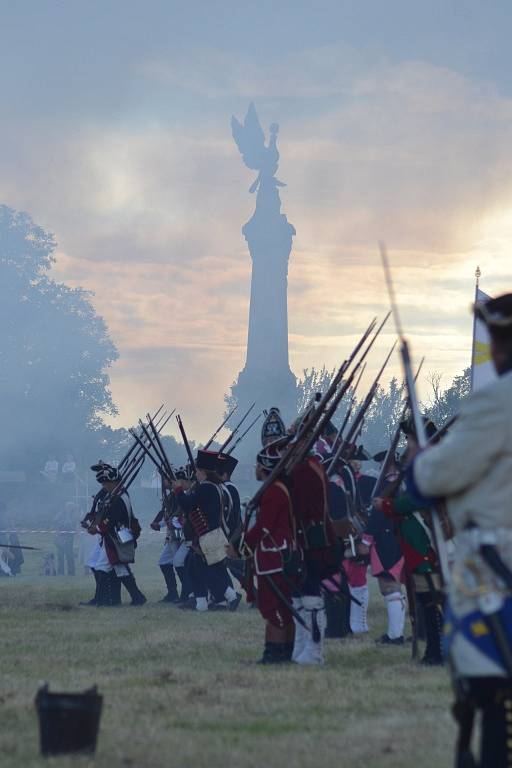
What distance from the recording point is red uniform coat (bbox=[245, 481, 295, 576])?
35.3ft

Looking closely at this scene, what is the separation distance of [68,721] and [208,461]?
32.4 feet

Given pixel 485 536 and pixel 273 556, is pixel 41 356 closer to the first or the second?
pixel 273 556

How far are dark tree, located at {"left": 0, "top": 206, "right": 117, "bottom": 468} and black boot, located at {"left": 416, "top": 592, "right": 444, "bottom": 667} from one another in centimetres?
4215

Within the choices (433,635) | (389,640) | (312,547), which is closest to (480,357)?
(389,640)

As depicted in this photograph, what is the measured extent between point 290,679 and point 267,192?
49.0m

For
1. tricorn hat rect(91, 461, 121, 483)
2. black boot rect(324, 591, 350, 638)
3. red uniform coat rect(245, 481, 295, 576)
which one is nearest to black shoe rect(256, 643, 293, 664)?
red uniform coat rect(245, 481, 295, 576)

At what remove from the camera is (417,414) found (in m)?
5.80

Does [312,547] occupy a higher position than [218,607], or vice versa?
[312,547]

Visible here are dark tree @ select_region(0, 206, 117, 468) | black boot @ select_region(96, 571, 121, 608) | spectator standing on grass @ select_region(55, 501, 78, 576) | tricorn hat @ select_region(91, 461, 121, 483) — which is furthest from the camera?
dark tree @ select_region(0, 206, 117, 468)

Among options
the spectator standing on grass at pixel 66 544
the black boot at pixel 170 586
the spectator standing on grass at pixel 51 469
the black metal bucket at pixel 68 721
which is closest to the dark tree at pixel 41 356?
the spectator standing on grass at pixel 51 469

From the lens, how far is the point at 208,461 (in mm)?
16641

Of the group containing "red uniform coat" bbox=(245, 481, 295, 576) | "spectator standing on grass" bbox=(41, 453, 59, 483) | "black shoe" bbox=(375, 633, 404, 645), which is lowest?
"black shoe" bbox=(375, 633, 404, 645)

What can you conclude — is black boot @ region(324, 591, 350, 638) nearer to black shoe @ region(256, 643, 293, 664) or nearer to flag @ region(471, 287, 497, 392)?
black shoe @ region(256, 643, 293, 664)

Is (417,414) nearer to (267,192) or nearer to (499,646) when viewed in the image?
(499,646)
